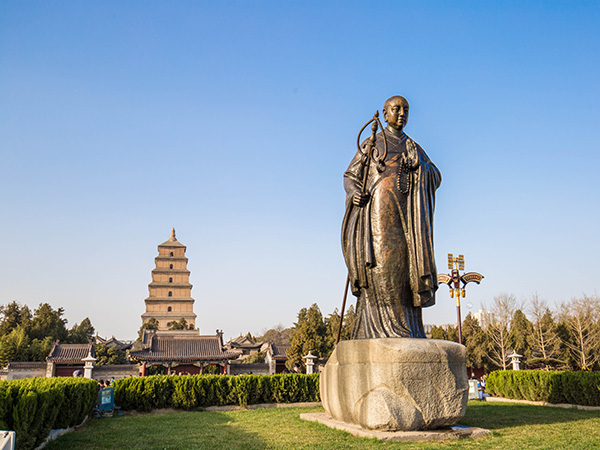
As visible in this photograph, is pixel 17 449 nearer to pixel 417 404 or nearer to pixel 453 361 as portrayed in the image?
pixel 417 404

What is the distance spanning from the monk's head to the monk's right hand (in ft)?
3.58

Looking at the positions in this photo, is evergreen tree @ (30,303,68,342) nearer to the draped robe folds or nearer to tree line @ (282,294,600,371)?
tree line @ (282,294,600,371)

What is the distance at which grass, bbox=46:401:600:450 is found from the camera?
185 inches

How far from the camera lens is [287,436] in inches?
214

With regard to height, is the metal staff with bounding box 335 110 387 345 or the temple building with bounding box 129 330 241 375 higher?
the metal staff with bounding box 335 110 387 345

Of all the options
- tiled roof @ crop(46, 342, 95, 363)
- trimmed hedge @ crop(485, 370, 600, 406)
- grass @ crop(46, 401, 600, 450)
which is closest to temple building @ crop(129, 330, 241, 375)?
tiled roof @ crop(46, 342, 95, 363)

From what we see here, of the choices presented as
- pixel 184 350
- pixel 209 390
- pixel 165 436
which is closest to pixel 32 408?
pixel 165 436

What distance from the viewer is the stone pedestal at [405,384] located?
5012mm

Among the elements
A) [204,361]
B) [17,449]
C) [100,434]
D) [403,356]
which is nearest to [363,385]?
[403,356]

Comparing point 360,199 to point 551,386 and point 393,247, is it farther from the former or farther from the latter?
point 551,386

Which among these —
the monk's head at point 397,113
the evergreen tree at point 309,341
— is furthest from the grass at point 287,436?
the evergreen tree at point 309,341

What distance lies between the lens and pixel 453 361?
534cm

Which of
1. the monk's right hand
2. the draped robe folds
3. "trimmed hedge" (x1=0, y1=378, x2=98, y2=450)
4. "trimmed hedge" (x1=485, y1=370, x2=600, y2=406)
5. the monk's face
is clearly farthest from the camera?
"trimmed hedge" (x1=485, y1=370, x2=600, y2=406)

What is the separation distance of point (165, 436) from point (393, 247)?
3.73m
